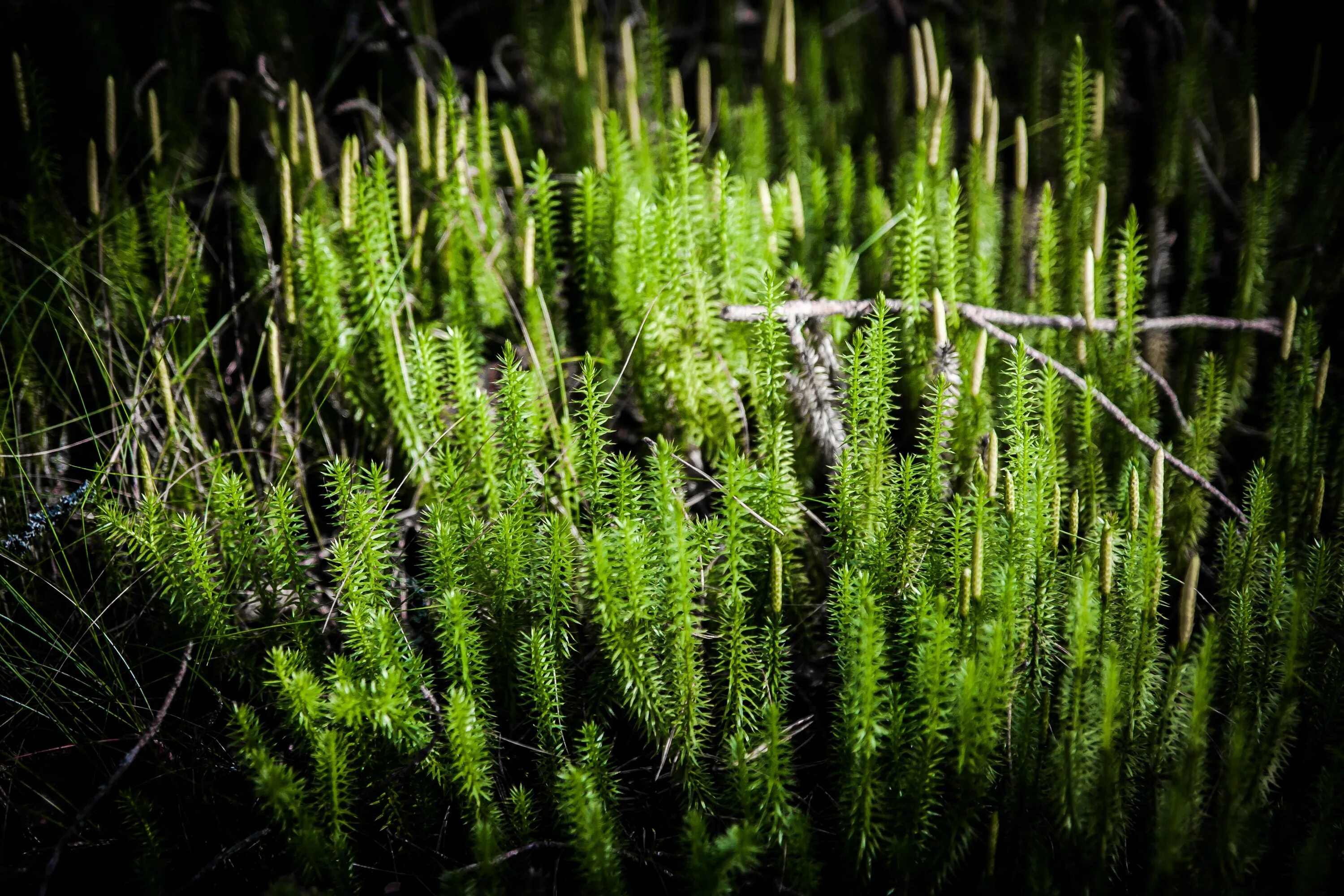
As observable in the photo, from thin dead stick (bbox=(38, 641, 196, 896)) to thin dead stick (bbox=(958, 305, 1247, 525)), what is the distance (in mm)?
1138

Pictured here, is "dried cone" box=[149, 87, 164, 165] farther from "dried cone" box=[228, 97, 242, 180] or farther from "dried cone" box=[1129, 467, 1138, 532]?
"dried cone" box=[1129, 467, 1138, 532]

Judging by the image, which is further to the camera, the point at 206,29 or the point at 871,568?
the point at 206,29

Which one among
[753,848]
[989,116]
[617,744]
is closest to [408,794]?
[617,744]

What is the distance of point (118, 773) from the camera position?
966 millimetres

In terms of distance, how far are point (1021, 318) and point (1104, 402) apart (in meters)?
0.22

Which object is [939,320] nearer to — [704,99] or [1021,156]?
[1021,156]

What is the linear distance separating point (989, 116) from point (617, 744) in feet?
4.69

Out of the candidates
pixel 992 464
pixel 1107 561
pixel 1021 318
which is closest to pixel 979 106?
pixel 1021 318

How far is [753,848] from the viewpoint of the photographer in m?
0.83

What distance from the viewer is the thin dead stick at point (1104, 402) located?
1163mm

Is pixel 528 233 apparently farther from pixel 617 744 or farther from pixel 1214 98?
pixel 1214 98

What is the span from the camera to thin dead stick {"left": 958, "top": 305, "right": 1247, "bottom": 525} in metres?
1.16

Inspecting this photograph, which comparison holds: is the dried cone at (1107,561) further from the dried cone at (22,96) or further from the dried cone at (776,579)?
the dried cone at (22,96)

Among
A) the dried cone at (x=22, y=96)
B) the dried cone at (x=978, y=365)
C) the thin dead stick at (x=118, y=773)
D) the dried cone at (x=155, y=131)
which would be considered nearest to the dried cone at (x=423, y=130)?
the dried cone at (x=155, y=131)
